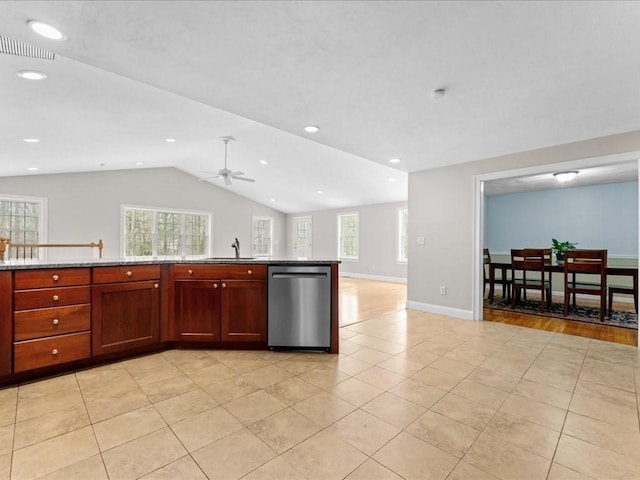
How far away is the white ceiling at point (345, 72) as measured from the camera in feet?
5.35

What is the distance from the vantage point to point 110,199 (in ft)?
24.4

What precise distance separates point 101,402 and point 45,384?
657 mm

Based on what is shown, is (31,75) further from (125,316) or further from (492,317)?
(492,317)

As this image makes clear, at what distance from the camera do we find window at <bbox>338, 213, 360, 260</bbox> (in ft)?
31.9

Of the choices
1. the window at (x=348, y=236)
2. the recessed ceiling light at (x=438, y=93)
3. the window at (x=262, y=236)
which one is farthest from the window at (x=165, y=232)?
the recessed ceiling light at (x=438, y=93)

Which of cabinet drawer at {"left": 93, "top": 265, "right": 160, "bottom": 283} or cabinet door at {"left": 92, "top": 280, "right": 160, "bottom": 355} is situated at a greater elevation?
cabinet drawer at {"left": 93, "top": 265, "right": 160, "bottom": 283}

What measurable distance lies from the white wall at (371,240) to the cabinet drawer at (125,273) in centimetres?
622

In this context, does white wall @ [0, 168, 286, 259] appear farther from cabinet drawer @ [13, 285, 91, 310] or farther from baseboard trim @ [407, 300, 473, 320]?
baseboard trim @ [407, 300, 473, 320]

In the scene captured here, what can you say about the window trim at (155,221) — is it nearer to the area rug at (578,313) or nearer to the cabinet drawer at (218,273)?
the cabinet drawer at (218,273)

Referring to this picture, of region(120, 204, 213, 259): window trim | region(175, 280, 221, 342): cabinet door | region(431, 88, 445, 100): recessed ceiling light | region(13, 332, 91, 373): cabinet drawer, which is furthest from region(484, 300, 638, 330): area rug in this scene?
region(120, 204, 213, 259): window trim

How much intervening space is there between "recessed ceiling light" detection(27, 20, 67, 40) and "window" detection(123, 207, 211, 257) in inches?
255

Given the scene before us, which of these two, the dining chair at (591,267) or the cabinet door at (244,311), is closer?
the cabinet door at (244,311)

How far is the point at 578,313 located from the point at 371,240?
5.22 m

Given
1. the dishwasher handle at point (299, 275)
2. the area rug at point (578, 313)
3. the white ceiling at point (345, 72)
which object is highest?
the white ceiling at point (345, 72)
